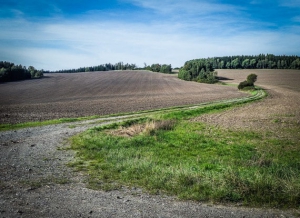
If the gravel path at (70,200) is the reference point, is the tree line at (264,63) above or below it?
above

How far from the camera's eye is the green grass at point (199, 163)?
8.26 m

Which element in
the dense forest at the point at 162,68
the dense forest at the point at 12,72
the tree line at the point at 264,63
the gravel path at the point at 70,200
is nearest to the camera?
the gravel path at the point at 70,200

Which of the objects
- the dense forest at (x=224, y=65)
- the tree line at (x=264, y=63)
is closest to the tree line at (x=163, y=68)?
the dense forest at (x=224, y=65)

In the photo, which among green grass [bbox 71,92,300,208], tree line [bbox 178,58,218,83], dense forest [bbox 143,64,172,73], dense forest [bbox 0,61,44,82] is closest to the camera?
green grass [bbox 71,92,300,208]

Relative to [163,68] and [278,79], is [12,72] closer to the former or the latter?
[163,68]

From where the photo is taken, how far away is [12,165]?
11609mm

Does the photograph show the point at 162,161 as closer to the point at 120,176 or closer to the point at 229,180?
the point at 120,176

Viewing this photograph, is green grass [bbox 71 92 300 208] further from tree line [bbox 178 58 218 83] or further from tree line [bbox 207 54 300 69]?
tree line [bbox 207 54 300 69]

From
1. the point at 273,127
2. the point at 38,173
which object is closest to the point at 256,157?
the point at 273,127

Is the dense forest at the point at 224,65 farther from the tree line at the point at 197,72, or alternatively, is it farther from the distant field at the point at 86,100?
the distant field at the point at 86,100

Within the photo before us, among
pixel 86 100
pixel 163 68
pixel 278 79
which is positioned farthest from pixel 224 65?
pixel 86 100

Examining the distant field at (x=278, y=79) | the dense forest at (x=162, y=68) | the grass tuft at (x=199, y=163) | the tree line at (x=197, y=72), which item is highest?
the dense forest at (x=162, y=68)

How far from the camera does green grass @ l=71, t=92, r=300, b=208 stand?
27.1 ft

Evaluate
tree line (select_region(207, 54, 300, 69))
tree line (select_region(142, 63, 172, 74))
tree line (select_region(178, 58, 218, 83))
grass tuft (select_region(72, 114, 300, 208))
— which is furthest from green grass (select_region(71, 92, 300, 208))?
tree line (select_region(207, 54, 300, 69))
